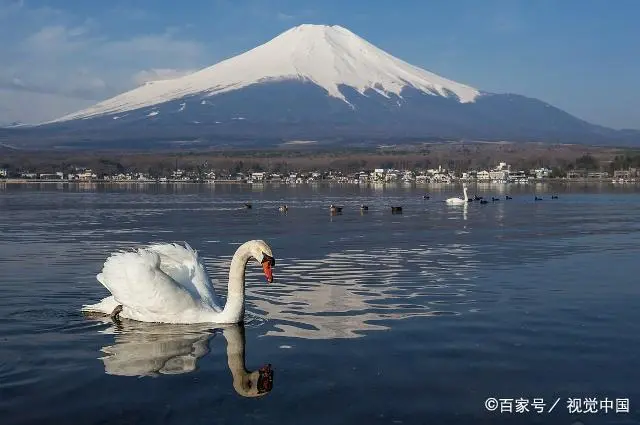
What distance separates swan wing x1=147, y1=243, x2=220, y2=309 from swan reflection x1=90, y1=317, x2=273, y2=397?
702 millimetres

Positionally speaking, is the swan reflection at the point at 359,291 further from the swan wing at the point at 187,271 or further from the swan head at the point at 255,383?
the swan head at the point at 255,383

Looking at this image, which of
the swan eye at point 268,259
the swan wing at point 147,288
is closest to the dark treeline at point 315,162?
the swan eye at point 268,259

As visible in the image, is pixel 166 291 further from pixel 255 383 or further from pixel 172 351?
pixel 255 383

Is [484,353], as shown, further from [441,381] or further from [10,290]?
[10,290]

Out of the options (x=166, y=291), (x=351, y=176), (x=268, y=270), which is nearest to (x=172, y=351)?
(x=166, y=291)

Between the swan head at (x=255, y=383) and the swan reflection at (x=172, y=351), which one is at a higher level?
the swan reflection at (x=172, y=351)

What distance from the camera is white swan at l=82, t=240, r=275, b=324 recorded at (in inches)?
498

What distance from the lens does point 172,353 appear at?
11.3 m

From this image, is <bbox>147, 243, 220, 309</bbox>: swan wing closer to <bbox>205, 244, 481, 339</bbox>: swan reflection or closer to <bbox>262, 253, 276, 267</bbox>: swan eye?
<bbox>205, 244, 481, 339</bbox>: swan reflection

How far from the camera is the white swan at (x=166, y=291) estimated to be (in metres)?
12.7

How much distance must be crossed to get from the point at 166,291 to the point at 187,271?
1.03 meters

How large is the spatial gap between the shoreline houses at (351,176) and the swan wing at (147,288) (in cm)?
11931

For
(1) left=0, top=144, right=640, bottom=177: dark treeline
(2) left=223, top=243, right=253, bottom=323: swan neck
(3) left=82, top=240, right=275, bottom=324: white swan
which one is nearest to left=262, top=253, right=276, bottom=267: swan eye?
(3) left=82, top=240, right=275, bottom=324: white swan

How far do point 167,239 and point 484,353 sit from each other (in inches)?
752
